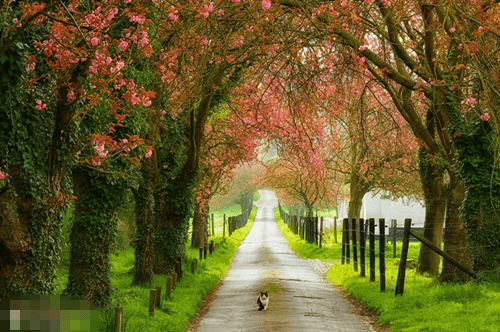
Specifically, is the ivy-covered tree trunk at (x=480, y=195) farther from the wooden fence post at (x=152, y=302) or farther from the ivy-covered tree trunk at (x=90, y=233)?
the ivy-covered tree trunk at (x=90, y=233)

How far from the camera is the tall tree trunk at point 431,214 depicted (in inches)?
776

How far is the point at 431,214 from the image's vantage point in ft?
65.6

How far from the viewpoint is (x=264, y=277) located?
23328 mm

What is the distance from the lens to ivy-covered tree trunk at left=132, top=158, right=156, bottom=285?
18219mm

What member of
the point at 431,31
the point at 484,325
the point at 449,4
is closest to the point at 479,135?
the point at 431,31

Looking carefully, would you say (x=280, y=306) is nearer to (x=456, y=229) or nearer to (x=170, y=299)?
(x=170, y=299)

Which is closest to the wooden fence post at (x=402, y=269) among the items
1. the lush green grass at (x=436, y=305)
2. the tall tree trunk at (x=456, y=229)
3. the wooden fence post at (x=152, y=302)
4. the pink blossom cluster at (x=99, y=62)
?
the lush green grass at (x=436, y=305)

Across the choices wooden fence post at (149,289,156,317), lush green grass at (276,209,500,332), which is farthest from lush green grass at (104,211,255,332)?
lush green grass at (276,209,500,332)

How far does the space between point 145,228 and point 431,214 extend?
842 centimetres

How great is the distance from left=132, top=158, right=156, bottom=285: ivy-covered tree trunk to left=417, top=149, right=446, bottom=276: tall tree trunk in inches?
311

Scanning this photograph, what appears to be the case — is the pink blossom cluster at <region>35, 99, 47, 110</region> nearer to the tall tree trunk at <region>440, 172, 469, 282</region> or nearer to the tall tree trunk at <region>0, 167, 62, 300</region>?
the tall tree trunk at <region>0, 167, 62, 300</region>

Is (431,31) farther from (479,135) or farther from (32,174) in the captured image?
(32,174)

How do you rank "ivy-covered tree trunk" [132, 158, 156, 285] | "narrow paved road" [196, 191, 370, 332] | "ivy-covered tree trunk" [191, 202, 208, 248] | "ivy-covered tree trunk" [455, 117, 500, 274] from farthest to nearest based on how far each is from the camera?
"ivy-covered tree trunk" [191, 202, 208, 248] < "ivy-covered tree trunk" [132, 158, 156, 285] < "ivy-covered tree trunk" [455, 117, 500, 274] < "narrow paved road" [196, 191, 370, 332]

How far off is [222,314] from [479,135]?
6932 mm
